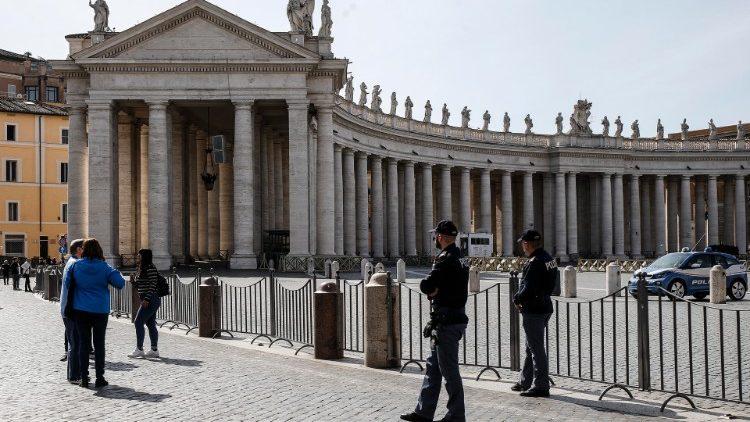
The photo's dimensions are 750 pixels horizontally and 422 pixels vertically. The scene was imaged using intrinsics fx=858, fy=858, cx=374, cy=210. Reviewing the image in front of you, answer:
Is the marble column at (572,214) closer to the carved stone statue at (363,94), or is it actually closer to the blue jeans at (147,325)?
the carved stone statue at (363,94)

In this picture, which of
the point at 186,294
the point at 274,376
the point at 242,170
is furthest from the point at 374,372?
the point at 242,170

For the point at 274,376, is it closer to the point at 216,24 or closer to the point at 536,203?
the point at 216,24

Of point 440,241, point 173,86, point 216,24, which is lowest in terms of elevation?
point 440,241

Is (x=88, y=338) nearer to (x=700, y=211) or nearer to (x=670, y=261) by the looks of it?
(x=670, y=261)

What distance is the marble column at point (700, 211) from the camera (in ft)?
311

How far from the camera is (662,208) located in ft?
312

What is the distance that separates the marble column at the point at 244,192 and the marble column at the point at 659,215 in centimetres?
5607

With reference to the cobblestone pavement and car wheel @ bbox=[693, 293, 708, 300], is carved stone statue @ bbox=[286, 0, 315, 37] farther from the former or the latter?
the cobblestone pavement

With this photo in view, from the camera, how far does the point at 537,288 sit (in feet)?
41.5

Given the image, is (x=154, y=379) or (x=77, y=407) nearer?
(x=77, y=407)

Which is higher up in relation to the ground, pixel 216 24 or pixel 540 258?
pixel 216 24

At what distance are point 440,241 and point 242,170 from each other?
4239cm

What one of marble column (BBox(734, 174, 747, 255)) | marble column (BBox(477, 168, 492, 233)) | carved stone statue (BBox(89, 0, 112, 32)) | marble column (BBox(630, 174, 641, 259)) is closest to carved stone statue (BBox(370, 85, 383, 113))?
marble column (BBox(477, 168, 492, 233))

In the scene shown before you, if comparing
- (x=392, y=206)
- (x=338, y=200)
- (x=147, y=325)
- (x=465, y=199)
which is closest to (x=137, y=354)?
(x=147, y=325)
